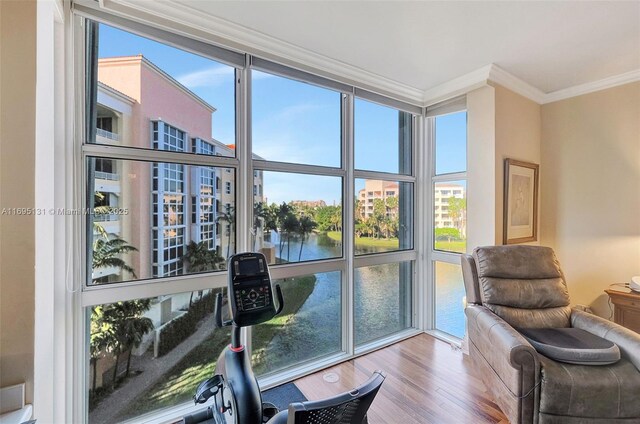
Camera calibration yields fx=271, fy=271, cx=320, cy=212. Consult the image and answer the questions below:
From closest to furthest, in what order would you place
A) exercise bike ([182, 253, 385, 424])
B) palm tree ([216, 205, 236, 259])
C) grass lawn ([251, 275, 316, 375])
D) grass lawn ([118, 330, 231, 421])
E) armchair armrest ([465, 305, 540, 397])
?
1. exercise bike ([182, 253, 385, 424])
2. armchair armrest ([465, 305, 540, 397])
3. grass lawn ([118, 330, 231, 421])
4. palm tree ([216, 205, 236, 259])
5. grass lawn ([251, 275, 316, 375])

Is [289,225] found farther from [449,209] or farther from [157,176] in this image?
[449,209]

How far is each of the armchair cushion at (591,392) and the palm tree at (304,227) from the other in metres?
1.74

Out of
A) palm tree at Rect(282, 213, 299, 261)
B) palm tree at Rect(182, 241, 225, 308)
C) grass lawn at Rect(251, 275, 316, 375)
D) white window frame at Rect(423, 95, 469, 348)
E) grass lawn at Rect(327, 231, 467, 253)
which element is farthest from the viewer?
white window frame at Rect(423, 95, 469, 348)

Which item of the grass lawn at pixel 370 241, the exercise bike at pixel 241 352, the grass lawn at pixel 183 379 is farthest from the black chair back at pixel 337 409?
the grass lawn at pixel 370 241

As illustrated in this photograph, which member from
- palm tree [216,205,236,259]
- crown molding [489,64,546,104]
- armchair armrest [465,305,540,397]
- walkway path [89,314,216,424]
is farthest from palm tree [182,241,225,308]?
crown molding [489,64,546,104]

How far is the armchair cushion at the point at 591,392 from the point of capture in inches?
56.0

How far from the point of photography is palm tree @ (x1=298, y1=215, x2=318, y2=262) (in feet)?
7.72

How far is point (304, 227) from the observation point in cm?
237

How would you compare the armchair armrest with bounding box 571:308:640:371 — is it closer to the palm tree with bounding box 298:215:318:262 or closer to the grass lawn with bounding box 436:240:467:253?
the grass lawn with bounding box 436:240:467:253

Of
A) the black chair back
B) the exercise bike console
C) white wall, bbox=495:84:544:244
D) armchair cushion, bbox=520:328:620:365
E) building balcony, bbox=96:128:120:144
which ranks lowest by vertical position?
armchair cushion, bbox=520:328:620:365

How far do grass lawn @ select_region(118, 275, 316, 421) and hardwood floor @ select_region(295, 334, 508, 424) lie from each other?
459 millimetres

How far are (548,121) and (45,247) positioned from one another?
4279 mm

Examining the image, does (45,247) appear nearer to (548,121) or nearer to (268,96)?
(268,96)

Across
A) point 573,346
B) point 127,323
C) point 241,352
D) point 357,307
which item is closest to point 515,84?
point 573,346
